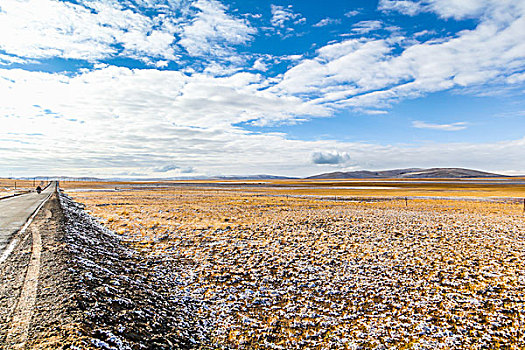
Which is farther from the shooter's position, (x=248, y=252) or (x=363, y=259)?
(x=248, y=252)

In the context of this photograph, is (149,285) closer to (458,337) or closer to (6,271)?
(6,271)

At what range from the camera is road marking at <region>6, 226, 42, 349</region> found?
20.8ft

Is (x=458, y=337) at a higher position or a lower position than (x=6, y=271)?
lower

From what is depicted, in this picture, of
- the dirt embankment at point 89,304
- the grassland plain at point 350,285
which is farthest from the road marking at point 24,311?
the grassland plain at point 350,285

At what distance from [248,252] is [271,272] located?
3175 mm

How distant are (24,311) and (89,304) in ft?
4.87

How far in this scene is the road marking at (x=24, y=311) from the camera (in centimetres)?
633

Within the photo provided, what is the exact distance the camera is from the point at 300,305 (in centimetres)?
1004

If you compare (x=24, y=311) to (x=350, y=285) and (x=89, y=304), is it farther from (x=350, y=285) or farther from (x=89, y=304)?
(x=350, y=285)

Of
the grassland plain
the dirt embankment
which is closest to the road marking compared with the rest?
the dirt embankment

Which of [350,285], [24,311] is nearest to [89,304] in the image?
[24,311]

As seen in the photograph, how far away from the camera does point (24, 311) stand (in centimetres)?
765

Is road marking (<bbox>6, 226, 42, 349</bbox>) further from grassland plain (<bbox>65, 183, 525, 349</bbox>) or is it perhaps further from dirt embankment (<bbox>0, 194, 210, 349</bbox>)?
grassland plain (<bbox>65, 183, 525, 349</bbox>)

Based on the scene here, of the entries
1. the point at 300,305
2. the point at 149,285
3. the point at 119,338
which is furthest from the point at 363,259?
the point at 119,338
